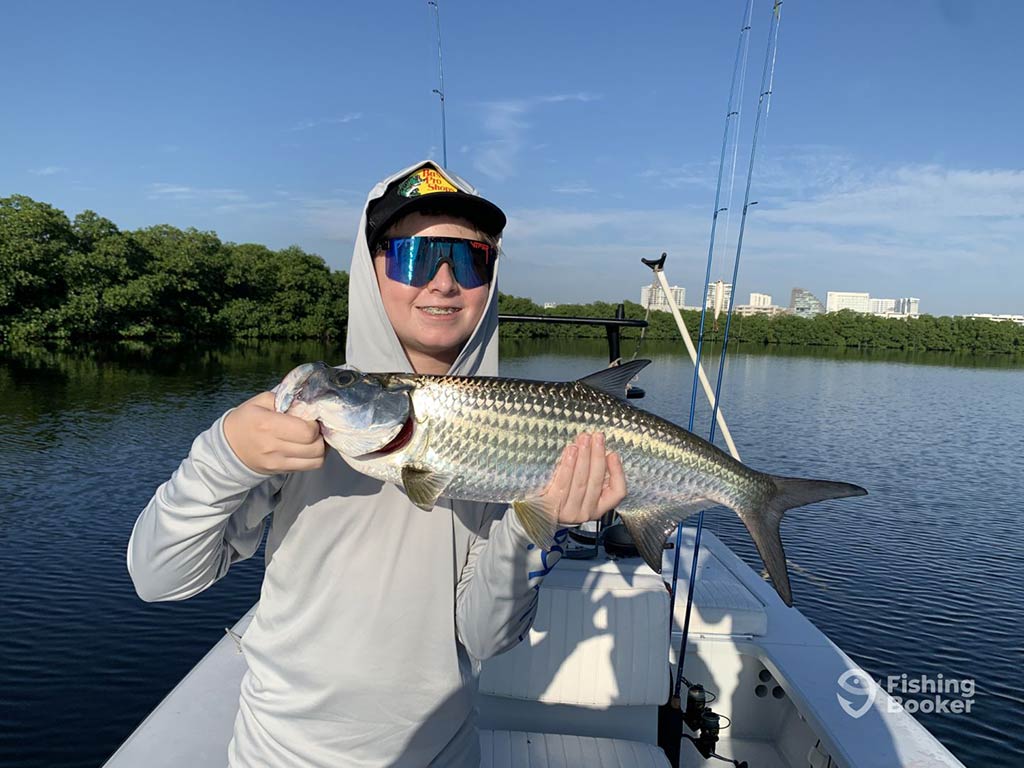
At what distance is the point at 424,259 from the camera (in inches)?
107

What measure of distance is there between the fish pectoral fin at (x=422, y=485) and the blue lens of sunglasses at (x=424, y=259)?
31.3 inches

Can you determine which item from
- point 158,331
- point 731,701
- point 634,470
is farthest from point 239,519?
point 158,331

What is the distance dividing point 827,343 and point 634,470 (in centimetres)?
11653

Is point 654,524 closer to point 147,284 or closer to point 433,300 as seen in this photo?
point 433,300

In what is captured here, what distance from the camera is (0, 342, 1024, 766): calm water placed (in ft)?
31.3

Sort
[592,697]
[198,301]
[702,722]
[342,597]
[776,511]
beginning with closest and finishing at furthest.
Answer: [342,597] → [776,511] → [592,697] → [702,722] → [198,301]

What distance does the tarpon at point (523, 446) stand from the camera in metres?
2.39

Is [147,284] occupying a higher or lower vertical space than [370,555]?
higher

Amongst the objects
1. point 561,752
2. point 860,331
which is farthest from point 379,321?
point 860,331

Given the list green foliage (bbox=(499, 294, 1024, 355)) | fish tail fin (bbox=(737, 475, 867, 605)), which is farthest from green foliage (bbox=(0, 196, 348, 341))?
fish tail fin (bbox=(737, 475, 867, 605))

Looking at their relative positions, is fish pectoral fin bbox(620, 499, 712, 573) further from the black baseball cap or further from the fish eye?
the black baseball cap

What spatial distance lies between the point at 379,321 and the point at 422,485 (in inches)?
31.7

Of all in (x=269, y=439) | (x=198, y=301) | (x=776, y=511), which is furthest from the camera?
(x=198, y=301)

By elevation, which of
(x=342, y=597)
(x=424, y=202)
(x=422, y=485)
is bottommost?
(x=342, y=597)
